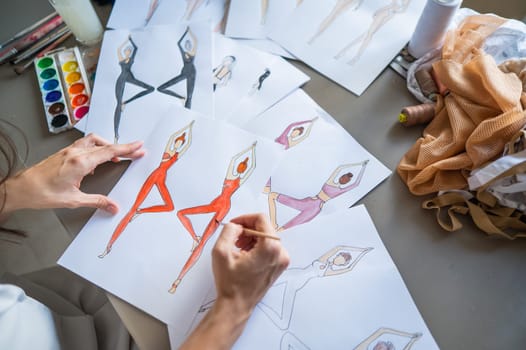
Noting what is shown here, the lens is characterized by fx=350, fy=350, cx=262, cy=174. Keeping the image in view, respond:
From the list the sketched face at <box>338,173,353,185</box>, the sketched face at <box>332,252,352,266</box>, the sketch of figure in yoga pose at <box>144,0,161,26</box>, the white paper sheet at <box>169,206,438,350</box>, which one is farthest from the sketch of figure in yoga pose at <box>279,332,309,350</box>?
the sketch of figure in yoga pose at <box>144,0,161,26</box>

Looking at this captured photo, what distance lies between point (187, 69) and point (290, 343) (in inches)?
21.0

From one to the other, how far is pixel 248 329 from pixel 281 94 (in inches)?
16.7

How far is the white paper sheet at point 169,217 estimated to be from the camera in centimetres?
51

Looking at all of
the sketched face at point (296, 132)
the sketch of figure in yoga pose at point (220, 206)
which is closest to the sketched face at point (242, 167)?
the sketch of figure in yoga pose at point (220, 206)

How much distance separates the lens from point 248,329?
49 centimetres

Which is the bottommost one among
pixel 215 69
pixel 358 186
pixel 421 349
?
pixel 421 349

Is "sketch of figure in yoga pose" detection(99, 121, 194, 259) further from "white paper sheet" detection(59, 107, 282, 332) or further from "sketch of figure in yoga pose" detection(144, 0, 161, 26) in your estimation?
"sketch of figure in yoga pose" detection(144, 0, 161, 26)

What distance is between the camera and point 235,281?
18.8 inches

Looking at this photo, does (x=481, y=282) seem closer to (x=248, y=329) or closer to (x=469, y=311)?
(x=469, y=311)

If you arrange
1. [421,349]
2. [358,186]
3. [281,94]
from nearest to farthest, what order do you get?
[421,349] < [358,186] < [281,94]

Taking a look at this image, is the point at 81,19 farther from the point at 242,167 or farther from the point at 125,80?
the point at 242,167

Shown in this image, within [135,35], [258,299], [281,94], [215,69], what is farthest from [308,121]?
[135,35]

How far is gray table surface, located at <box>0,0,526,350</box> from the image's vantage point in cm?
49

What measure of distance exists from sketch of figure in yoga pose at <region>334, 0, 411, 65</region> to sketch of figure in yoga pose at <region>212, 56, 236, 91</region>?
0.71 feet
